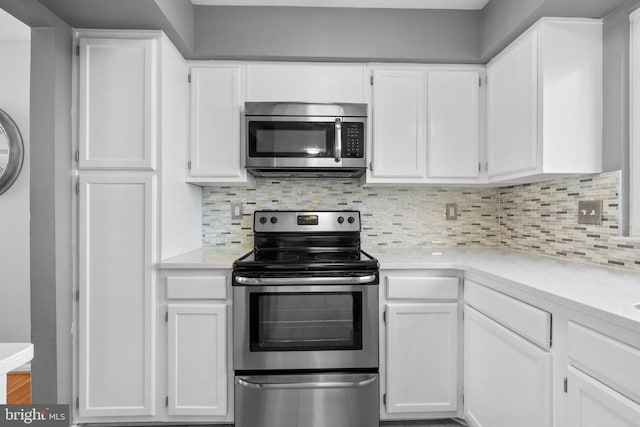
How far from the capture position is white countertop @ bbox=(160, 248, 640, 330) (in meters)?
1.04

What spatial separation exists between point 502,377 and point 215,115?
2.08 m

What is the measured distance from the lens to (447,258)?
210 centimetres

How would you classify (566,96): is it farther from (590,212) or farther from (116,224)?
(116,224)

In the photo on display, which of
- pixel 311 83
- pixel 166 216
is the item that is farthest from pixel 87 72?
pixel 311 83

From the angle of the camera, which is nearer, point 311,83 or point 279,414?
point 279,414

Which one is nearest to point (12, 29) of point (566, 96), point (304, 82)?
point (304, 82)

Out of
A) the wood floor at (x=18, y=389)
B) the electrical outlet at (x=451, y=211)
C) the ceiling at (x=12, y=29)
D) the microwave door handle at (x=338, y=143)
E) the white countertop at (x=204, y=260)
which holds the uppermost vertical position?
the ceiling at (x=12, y=29)

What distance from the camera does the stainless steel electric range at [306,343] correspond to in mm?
1812

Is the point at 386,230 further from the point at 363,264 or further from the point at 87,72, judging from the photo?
the point at 87,72

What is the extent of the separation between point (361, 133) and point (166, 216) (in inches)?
48.7

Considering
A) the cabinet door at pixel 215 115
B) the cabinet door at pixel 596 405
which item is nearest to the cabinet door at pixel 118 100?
the cabinet door at pixel 215 115

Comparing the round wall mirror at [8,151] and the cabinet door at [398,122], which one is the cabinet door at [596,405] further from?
the round wall mirror at [8,151]

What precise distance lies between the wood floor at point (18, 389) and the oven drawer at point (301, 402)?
57.8 inches

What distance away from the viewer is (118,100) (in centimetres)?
187
